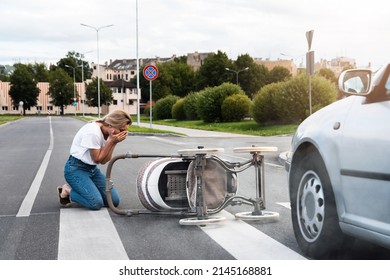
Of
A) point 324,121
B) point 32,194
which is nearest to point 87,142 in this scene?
point 32,194

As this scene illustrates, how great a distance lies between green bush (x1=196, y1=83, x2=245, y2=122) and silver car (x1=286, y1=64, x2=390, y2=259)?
9179 mm

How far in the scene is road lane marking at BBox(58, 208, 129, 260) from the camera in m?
3.65

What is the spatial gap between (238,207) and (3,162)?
6.65 metres

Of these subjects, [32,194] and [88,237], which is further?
[32,194]

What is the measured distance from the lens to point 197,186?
15.5ft

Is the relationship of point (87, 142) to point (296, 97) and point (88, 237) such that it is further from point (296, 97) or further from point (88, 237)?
point (296, 97)

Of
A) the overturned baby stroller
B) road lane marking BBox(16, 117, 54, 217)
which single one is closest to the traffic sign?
road lane marking BBox(16, 117, 54, 217)

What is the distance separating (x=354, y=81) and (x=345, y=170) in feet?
1.29

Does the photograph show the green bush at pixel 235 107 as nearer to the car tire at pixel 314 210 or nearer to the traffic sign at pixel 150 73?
the car tire at pixel 314 210

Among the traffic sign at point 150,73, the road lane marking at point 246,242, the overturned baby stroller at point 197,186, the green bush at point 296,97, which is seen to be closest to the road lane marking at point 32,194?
the overturned baby stroller at point 197,186

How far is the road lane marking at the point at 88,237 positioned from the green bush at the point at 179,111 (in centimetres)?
1874

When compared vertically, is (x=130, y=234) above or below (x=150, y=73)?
below

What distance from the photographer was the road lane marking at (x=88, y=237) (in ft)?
12.0

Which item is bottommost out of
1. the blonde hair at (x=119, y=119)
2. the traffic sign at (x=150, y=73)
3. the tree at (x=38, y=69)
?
the blonde hair at (x=119, y=119)
